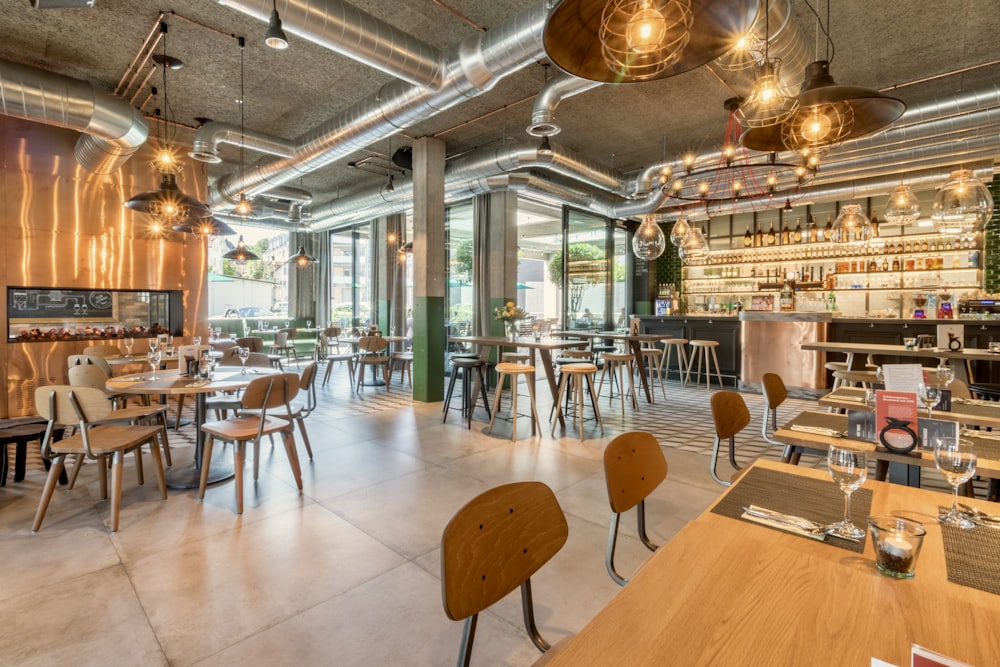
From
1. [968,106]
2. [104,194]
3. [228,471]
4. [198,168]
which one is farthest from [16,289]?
[968,106]

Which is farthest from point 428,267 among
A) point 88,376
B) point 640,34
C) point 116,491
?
point 640,34

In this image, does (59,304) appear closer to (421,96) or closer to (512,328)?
(421,96)

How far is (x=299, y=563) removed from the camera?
8.36ft

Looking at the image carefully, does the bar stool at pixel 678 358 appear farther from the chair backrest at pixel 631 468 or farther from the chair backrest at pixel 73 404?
the chair backrest at pixel 73 404

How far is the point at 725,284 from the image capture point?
430 inches

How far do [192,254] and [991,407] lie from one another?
859 cm

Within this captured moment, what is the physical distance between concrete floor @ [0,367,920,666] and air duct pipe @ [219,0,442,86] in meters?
3.30

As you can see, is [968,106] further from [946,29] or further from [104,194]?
[104,194]

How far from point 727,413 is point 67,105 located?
6.15 metres

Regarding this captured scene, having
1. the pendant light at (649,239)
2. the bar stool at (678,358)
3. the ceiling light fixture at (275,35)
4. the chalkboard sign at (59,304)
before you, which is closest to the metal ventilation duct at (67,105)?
the chalkboard sign at (59,304)

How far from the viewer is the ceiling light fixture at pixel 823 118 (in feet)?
6.08

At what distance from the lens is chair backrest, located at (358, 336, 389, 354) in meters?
7.63

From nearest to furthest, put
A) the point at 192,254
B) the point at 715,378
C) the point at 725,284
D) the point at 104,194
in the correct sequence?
the point at 104,194
the point at 192,254
the point at 715,378
the point at 725,284

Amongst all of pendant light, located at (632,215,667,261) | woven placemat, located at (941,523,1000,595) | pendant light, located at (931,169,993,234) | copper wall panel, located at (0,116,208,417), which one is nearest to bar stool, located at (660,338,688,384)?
pendant light, located at (632,215,667,261)
